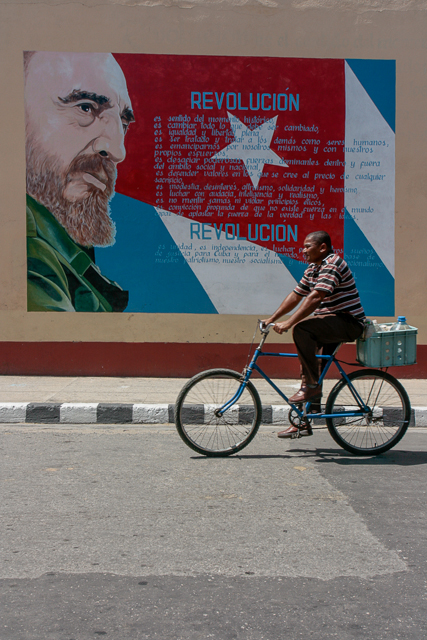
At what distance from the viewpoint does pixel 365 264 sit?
336 inches

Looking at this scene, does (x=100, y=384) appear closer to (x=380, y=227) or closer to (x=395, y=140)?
(x=380, y=227)

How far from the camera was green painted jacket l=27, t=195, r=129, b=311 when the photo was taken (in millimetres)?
8492

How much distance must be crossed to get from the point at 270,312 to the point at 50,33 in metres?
4.48

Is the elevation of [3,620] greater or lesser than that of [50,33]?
lesser

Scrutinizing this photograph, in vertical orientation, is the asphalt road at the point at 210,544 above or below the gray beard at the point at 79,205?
below

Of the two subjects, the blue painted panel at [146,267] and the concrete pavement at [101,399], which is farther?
the blue painted panel at [146,267]

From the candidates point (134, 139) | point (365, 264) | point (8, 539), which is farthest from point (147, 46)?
point (8, 539)

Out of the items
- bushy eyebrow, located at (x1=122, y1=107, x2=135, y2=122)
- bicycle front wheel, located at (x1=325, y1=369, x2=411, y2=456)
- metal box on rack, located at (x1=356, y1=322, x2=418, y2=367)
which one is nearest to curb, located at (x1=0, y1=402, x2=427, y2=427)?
bicycle front wheel, located at (x1=325, y1=369, x2=411, y2=456)

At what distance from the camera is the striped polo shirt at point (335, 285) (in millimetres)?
5070

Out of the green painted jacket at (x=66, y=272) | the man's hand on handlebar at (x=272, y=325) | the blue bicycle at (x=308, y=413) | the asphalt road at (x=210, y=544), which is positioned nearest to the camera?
the asphalt road at (x=210, y=544)

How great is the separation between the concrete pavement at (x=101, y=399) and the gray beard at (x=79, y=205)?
1.86 m

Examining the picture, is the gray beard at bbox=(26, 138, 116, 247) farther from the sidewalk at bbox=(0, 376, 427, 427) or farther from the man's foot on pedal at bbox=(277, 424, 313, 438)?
the man's foot on pedal at bbox=(277, 424, 313, 438)

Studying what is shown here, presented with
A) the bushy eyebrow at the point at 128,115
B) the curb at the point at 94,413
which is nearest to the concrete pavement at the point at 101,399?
the curb at the point at 94,413

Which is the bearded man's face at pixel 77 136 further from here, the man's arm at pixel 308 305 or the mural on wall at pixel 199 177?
the man's arm at pixel 308 305
